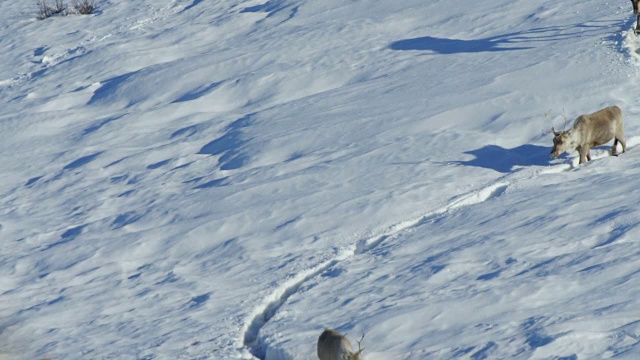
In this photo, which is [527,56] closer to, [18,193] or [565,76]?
[565,76]

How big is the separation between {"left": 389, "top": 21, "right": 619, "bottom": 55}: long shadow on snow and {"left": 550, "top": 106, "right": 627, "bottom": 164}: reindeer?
4.20 metres

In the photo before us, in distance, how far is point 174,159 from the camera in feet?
55.1

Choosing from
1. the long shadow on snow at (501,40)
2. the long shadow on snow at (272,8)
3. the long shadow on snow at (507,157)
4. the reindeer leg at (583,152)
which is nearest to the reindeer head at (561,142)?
the reindeer leg at (583,152)

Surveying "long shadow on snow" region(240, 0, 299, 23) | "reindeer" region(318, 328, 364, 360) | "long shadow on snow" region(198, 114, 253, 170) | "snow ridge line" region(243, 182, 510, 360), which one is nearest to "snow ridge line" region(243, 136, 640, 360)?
"snow ridge line" region(243, 182, 510, 360)

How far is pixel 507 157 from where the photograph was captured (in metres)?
13.7

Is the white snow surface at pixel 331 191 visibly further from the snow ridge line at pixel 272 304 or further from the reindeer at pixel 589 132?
the reindeer at pixel 589 132

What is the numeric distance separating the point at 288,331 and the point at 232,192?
463 cm

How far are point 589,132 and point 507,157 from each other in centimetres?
122

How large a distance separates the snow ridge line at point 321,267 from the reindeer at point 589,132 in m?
0.88

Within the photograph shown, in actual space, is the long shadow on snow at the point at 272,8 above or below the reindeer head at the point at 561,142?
above

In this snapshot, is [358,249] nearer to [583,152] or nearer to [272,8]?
[583,152]

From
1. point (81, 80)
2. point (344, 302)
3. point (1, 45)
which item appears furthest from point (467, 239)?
point (1, 45)

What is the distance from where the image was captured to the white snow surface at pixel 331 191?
1012 centimetres

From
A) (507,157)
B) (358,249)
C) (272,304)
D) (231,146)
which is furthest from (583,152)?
(231,146)
